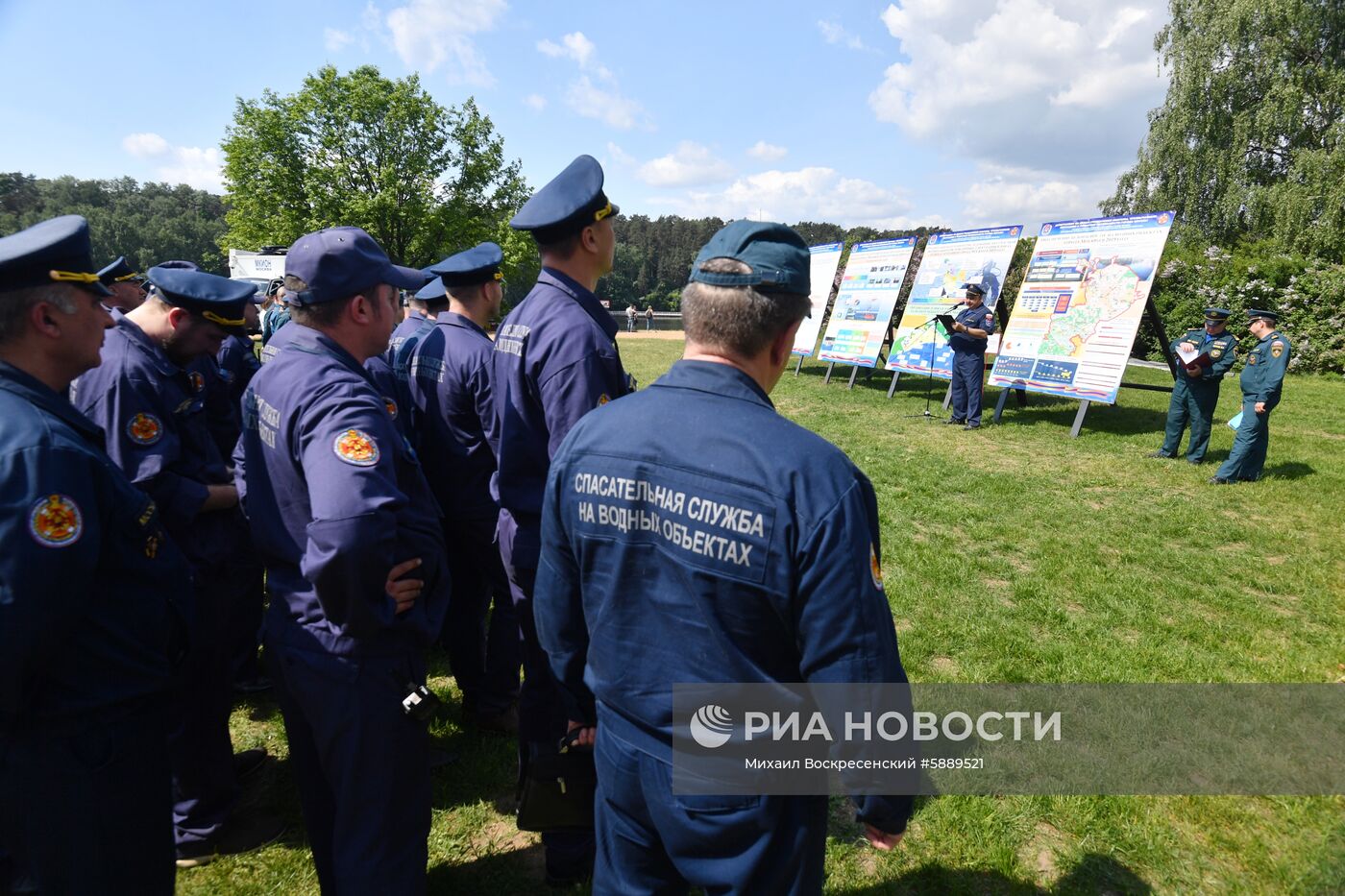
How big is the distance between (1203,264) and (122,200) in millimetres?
112003

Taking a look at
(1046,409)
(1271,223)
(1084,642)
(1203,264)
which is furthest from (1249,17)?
(1084,642)

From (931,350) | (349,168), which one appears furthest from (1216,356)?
(349,168)

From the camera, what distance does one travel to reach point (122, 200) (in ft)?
284

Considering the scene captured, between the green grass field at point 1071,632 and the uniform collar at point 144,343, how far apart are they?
2.08 meters

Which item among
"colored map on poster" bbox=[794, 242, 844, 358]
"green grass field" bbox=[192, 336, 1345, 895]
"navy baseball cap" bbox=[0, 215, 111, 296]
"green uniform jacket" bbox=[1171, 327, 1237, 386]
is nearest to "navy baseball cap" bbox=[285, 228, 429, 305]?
"navy baseball cap" bbox=[0, 215, 111, 296]

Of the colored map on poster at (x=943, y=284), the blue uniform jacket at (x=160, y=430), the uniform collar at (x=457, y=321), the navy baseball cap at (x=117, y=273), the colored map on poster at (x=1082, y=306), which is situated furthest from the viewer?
the colored map on poster at (x=943, y=284)

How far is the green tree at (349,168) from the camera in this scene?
33.1 meters

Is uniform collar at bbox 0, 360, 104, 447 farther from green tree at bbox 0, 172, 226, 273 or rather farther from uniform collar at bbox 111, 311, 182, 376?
green tree at bbox 0, 172, 226, 273

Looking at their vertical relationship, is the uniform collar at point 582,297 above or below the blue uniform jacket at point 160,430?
above

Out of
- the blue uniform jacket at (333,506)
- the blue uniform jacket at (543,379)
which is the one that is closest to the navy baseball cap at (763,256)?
the blue uniform jacket at (543,379)

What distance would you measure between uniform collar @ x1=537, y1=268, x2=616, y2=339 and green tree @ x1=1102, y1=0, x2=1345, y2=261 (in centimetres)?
2756

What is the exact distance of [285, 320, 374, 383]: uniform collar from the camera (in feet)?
7.10

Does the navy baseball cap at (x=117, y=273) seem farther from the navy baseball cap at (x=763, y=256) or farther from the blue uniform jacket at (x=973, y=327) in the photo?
the blue uniform jacket at (x=973, y=327)

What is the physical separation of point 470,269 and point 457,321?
0.98 ft
